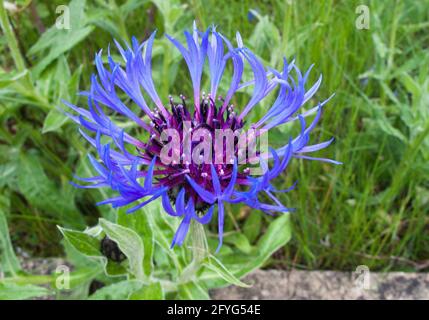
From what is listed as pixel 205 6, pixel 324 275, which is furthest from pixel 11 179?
pixel 324 275

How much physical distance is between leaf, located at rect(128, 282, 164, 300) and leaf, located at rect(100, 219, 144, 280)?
9 centimetres

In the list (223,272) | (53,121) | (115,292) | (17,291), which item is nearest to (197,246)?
(223,272)

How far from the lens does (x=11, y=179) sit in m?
2.03

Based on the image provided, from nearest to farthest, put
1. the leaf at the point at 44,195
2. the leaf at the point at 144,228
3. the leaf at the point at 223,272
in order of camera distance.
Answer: the leaf at the point at 223,272, the leaf at the point at 144,228, the leaf at the point at 44,195

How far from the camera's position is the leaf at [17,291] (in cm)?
155

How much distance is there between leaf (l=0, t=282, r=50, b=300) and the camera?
1546 mm

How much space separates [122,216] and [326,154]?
82cm

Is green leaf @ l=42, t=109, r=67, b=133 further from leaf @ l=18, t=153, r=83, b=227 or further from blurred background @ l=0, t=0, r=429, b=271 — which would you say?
leaf @ l=18, t=153, r=83, b=227

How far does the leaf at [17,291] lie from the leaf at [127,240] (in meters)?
0.30

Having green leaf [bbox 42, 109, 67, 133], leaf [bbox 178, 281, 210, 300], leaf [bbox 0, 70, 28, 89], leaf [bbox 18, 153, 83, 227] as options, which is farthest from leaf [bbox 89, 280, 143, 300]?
leaf [bbox 0, 70, 28, 89]

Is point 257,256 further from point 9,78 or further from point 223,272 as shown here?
point 9,78

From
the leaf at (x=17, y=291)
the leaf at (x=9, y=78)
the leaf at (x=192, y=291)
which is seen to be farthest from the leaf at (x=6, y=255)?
the leaf at (x=192, y=291)

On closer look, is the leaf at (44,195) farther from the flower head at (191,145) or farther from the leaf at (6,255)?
the flower head at (191,145)

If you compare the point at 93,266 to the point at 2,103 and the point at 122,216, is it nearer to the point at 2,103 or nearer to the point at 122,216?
the point at 122,216
